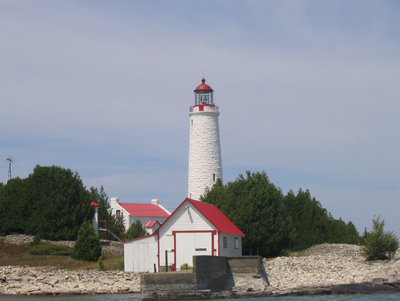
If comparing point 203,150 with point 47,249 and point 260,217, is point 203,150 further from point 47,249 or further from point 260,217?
point 47,249

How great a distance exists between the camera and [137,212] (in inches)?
2371

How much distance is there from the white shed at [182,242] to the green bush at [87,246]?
4041 mm

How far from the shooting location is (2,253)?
1667 inches

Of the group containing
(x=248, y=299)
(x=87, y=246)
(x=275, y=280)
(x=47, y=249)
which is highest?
(x=87, y=246)

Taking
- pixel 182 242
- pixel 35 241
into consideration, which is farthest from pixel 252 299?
pixel 35 241

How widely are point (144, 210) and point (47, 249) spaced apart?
19162 mm

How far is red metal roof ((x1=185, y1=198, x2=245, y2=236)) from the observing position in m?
36.1

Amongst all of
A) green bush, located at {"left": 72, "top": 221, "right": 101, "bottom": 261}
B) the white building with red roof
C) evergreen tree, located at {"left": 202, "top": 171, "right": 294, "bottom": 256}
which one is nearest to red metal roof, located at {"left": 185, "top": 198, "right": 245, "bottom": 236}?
evergreen tree, located at {"left": 202, "top": 171, "right": 294, "bottom": 256}

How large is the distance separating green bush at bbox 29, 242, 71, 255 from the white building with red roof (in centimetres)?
1361

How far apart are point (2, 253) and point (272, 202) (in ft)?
54.4

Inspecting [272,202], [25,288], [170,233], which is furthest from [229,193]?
[25,288]

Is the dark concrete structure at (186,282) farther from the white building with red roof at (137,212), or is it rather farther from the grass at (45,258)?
the white building with red roof at (137,212)

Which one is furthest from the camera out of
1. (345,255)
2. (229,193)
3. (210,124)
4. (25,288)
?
(210,124)

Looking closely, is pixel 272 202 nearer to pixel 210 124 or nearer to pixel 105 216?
pixel 210 124
